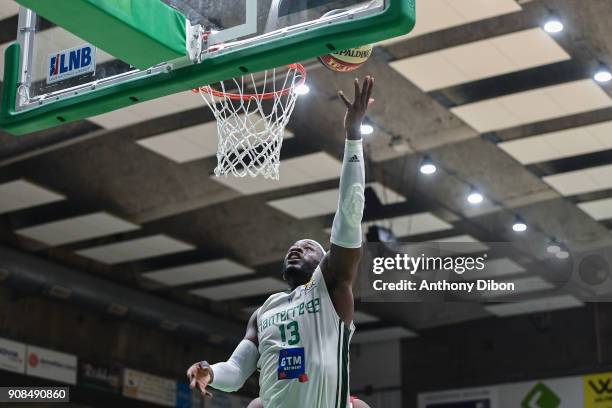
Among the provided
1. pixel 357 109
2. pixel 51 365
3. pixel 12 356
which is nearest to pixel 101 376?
pixel 51 365

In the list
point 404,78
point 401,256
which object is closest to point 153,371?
point 401,256

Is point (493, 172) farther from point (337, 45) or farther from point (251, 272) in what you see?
point (337, 45)

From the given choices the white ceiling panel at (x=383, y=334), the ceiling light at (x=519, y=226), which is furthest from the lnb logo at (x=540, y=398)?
the ceiling light at (x=519, y=226)

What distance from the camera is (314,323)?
4660mm

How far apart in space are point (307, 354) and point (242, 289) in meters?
16.4

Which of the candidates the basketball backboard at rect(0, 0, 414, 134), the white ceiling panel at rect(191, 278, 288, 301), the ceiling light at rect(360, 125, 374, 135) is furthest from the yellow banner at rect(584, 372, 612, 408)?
the basketball backboard at rect(0, 0, 414, 134)

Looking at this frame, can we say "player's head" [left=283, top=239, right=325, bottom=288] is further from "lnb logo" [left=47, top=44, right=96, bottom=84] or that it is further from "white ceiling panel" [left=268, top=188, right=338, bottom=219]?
"white ceiling panel" [left=268, top=188, right=338, bottom=219]

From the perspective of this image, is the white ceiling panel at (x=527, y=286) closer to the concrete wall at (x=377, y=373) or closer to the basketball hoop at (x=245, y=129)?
the concrete wall at (x=377, y=373)

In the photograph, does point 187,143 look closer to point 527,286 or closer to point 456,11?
point 456,11

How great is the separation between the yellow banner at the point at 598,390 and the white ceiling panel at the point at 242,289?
6.14 metres

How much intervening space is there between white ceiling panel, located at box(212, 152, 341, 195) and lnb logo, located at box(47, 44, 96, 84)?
8.21m

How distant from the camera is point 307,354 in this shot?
180 inches

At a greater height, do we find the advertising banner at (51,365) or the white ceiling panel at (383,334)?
the white ceiling panel at (383,334)

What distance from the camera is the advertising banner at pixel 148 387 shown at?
19.8 metres
